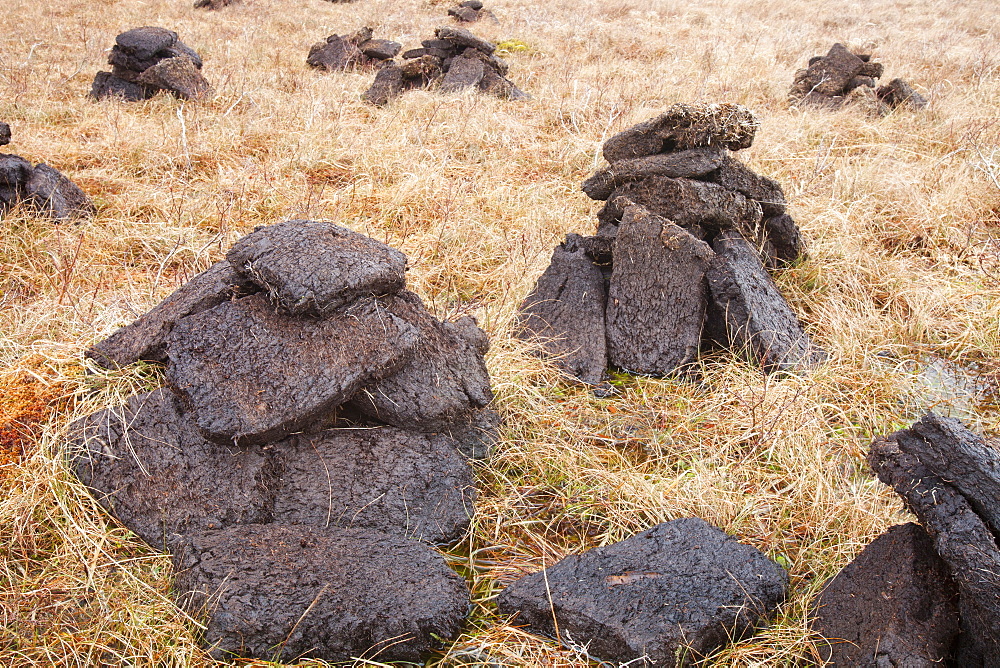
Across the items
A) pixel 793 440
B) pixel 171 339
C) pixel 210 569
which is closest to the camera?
pixel 210 569

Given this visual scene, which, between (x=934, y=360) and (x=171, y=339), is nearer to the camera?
(x=171, y=339)

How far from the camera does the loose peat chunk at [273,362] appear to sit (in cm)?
259

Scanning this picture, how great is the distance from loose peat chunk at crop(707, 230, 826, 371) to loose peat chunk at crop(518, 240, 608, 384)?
0.65 meters

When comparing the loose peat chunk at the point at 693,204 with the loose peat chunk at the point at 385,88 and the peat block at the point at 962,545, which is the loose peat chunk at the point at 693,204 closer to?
the peat block at the point at 962,545

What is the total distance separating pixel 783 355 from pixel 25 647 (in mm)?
3438

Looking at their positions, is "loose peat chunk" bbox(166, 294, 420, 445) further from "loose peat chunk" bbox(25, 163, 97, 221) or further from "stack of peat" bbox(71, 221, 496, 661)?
"loose peat chunk" bbox(25, 163, 97, 221)

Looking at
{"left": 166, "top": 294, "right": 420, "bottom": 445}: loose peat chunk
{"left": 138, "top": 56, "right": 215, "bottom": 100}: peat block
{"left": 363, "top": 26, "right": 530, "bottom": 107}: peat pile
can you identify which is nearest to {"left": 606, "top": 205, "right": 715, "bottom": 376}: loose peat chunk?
{"left": 166, "top": 294, "right": 420, "bottom": 445}: loose peat chunk

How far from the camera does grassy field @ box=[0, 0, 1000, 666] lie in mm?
2562

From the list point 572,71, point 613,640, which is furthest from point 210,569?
point 572,71

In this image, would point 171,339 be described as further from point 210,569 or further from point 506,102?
point 506,102

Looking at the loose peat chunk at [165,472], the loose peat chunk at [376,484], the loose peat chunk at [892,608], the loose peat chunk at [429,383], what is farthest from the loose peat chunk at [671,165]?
the loose peat chunk at [165,472]

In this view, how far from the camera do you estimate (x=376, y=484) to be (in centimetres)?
278

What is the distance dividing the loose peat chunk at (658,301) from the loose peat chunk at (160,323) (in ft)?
6.51

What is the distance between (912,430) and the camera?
7.07ft
